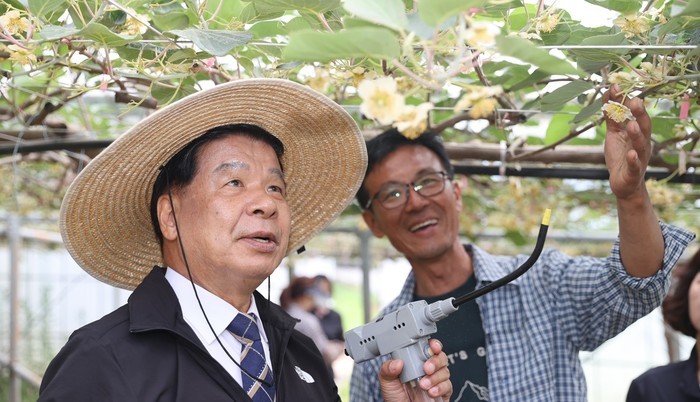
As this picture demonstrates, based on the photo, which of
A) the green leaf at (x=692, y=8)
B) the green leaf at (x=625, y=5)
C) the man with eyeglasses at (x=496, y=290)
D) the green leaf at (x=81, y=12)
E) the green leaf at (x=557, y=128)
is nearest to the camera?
the green leaf at (x=692, y=8)

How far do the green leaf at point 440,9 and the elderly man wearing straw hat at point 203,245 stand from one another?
2.00ft

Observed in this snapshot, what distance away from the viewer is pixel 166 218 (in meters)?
1.66

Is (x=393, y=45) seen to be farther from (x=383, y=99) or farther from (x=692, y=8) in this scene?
(x=692, y=8)

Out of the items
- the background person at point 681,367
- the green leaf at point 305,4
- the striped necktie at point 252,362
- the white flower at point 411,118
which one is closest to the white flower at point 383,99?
the white flower at point 411,118

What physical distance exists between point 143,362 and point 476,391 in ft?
3.10

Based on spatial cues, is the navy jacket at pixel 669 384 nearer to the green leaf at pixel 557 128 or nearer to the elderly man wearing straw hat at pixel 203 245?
the green leaf at pixel 557 128

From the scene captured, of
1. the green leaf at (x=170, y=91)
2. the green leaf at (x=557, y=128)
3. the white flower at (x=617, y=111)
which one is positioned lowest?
the green leaf at (x=557, y=128)

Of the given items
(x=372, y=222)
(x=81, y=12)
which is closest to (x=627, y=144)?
(x=81, y=12)

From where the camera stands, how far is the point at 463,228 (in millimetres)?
4320

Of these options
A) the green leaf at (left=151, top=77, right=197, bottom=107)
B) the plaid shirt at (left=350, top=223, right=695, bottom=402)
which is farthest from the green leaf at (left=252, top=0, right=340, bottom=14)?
the plaid shirt at (left=350, top=223, right=695, bottom=402)

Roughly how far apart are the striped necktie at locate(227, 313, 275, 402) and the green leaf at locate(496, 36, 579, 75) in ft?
2.68

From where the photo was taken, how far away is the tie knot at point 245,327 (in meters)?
1.59

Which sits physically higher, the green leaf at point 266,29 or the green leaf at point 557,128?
the green leaf at point 266,29

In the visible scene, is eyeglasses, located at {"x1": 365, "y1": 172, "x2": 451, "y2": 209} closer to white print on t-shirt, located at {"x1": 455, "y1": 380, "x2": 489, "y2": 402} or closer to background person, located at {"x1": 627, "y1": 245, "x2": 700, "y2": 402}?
white print on t-shirt, located at {"x1": 455, "y1": 380, "x2": 489, "y2": 402}
